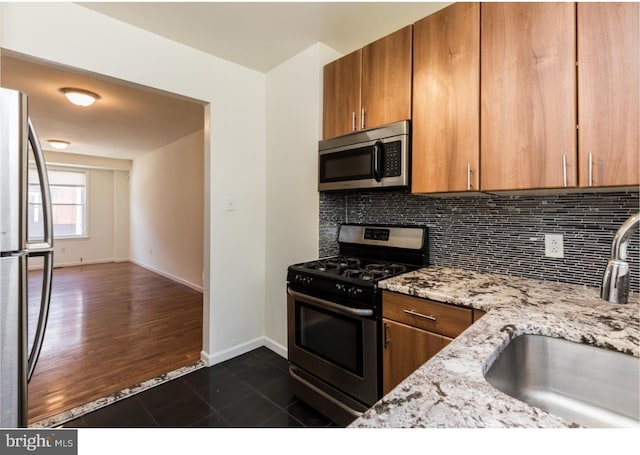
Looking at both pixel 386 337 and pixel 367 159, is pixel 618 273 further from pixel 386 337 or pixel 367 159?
pixel 367 159

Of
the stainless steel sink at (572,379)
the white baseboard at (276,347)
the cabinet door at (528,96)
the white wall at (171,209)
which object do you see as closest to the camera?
the stainless steel sink at (572,379)

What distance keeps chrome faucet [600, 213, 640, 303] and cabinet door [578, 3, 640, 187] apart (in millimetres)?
249

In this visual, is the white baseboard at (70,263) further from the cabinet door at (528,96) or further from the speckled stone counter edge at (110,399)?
the cabinet door at (528,96)

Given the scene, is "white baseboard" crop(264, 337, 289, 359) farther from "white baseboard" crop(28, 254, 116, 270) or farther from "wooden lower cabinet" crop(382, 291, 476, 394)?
"white baseboard" crop(28, 254, 116, 270)

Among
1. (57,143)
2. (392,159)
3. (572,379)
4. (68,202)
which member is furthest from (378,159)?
(68,202)

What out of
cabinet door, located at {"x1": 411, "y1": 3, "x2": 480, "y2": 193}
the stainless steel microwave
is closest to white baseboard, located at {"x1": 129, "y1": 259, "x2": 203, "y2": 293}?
the stainless steel microwave

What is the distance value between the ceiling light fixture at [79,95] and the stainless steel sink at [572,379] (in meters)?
3.85

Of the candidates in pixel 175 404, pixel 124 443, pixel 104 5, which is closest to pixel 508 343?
pixel 124 443

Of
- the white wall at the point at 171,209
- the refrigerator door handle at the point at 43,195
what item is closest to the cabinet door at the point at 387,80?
the refrigerator door handle at the point at 43,195

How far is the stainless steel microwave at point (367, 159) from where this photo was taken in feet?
5.49

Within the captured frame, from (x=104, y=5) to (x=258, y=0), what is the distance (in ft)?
2.91

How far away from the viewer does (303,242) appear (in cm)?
227

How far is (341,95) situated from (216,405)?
84.4 inches

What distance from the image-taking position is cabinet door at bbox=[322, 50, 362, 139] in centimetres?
194
